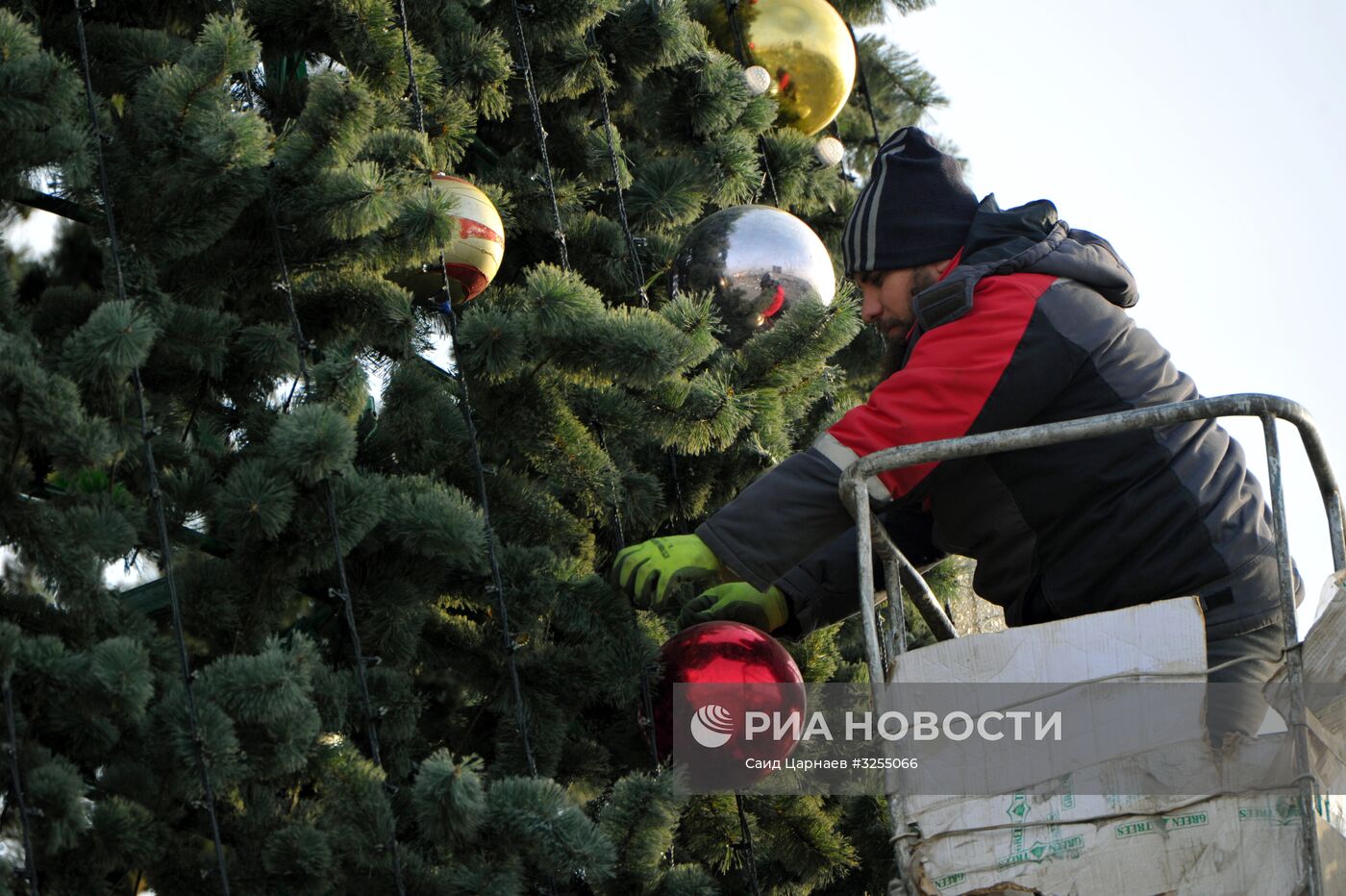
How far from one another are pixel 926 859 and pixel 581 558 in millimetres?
1628

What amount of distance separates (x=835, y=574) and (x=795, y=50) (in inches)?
94.9

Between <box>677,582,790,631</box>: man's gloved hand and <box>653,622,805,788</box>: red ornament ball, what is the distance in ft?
0.51

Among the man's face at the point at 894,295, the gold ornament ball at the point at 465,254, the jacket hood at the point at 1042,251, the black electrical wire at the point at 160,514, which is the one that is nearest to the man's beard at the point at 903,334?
the man's face at the point at 894,295

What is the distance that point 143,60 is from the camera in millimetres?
4191

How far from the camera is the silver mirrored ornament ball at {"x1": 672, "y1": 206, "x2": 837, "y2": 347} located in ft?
Result: 15.8

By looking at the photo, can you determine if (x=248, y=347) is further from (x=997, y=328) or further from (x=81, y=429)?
(x=997, y=328)

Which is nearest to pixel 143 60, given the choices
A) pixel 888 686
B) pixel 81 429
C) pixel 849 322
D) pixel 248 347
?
pixel 248 347

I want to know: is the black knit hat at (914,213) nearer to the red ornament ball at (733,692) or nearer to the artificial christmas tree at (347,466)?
the artificial christmas tree at (347,466)

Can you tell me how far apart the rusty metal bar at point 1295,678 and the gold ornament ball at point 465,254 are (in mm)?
2082

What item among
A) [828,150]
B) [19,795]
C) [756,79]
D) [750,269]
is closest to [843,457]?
[750,269]

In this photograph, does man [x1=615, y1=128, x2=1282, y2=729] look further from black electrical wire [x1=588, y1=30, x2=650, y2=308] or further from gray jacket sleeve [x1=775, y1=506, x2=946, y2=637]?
black electrical wire [x1=588, y1=30, x2=650, y2=308]

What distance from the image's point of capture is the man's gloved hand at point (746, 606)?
13.1ft

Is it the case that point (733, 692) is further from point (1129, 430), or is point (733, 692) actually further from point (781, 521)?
point (1129, 430)

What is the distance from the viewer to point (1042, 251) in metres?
3.55
